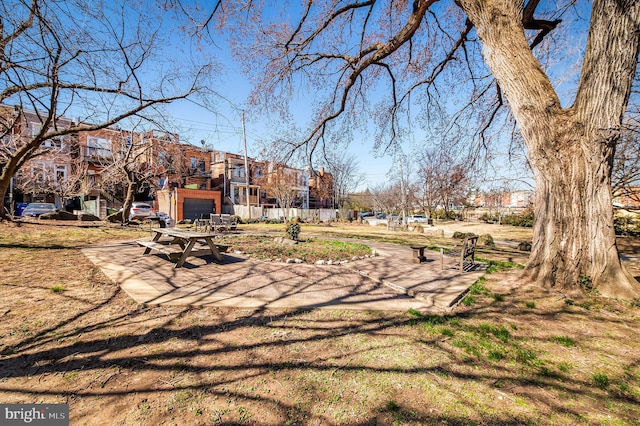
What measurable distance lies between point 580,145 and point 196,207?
30.2 metres

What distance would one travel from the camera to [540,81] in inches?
179

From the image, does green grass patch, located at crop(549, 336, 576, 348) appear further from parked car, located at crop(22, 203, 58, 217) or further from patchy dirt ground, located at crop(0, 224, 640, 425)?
parked car, located at crop(22, 203, 58, 217)

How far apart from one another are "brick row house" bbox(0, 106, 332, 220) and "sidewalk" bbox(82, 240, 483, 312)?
12.5 feet

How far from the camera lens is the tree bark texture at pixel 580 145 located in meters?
4.16

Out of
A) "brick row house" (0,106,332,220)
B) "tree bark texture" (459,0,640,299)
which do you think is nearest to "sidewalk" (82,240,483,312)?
"tree bark texture" (459,0,640,299)

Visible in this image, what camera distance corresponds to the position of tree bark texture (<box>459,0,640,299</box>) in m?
4.16

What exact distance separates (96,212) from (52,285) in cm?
A: 2607

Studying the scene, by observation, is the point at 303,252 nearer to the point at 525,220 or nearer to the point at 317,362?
the point at 317,362

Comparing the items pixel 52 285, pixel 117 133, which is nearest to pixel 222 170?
pixel 117 133

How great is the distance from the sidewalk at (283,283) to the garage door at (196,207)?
74.0ft

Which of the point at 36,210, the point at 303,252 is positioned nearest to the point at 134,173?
the point at 36,210

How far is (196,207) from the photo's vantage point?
94.7ft

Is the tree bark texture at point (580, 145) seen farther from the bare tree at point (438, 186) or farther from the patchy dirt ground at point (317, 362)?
the bare tree at point (438, 186)

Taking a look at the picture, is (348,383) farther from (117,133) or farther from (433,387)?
(117,133)
